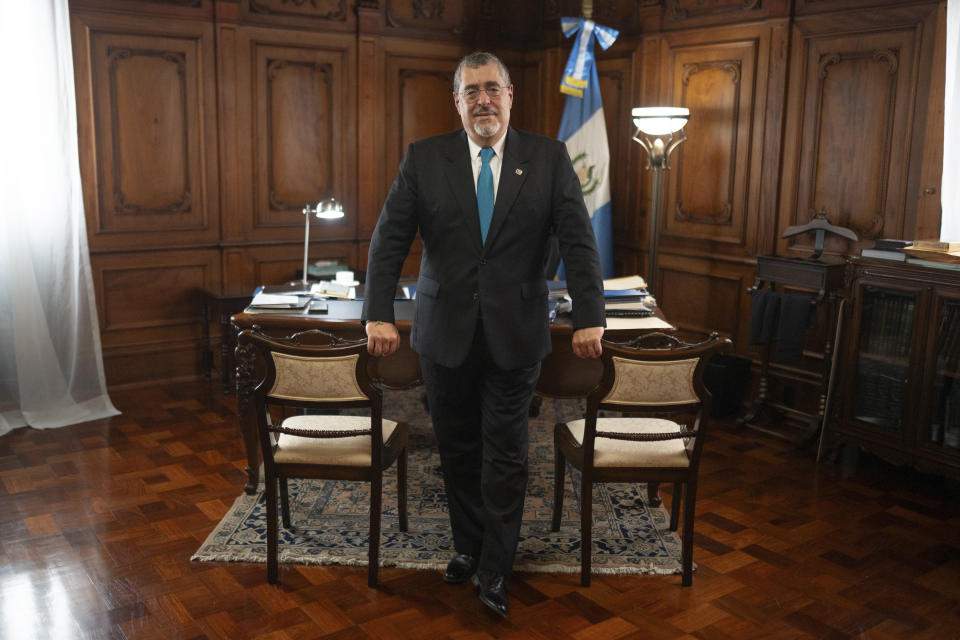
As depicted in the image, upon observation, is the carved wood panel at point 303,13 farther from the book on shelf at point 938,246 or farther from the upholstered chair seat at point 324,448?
the book on shelf at point 938,246

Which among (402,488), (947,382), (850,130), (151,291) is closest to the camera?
(402,488)

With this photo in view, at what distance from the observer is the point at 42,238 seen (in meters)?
4.30

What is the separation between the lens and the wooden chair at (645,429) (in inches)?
98.5

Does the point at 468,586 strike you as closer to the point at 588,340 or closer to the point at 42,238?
the point at 588,340

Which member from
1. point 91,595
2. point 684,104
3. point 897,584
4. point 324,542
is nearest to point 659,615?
point 897,584

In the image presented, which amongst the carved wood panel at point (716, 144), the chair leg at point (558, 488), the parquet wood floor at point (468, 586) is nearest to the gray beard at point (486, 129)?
the chair leg at point (558, 488)

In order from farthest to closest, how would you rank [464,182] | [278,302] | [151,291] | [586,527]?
[151,291] → [278,302] → [586,527] → [464,182]

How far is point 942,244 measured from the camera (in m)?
3.38

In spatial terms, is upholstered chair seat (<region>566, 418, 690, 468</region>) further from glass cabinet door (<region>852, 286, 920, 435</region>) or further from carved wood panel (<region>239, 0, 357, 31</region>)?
carved wood panel (<region>239, 0, 357, 31</region>)

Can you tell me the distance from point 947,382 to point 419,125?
3.34 meters

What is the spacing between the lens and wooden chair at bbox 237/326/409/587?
2.53m

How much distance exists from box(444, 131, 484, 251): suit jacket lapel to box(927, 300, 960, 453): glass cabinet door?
202 centimetres

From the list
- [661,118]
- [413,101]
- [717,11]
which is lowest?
[661,118]

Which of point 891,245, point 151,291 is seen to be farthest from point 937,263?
point 151,291
